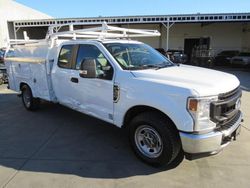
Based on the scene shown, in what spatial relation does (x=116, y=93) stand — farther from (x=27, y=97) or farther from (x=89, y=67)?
(x=27, y=97)

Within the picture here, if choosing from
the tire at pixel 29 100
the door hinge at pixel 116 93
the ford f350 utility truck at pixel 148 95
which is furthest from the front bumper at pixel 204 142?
the tire at pixel 29 100

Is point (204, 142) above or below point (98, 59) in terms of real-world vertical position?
below

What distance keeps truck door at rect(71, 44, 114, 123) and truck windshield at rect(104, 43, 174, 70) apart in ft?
0.73

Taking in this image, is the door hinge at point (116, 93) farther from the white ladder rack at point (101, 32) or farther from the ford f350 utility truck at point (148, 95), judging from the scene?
the white ladder rack at point (101, 32)

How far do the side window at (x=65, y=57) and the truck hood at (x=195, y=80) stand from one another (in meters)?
1.86

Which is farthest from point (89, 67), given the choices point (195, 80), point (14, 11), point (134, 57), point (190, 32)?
point (190, 32)

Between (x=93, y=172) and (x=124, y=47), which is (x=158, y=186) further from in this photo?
(x=124, y=47)

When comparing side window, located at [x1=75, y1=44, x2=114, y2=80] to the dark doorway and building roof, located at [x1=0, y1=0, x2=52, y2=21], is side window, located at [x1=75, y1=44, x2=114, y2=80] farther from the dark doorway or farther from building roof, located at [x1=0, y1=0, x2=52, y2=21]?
the dark doorway

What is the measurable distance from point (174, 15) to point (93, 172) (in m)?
21.4

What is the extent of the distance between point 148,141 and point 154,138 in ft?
0.45

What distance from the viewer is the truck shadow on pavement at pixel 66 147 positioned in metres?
3.77

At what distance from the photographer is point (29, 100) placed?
6.88 meters

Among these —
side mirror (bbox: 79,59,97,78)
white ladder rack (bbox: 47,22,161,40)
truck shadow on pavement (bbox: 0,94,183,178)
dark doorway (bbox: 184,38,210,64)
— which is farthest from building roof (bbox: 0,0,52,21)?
side mirror (bbox: 79,59,97,78)

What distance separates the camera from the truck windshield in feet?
13.7
